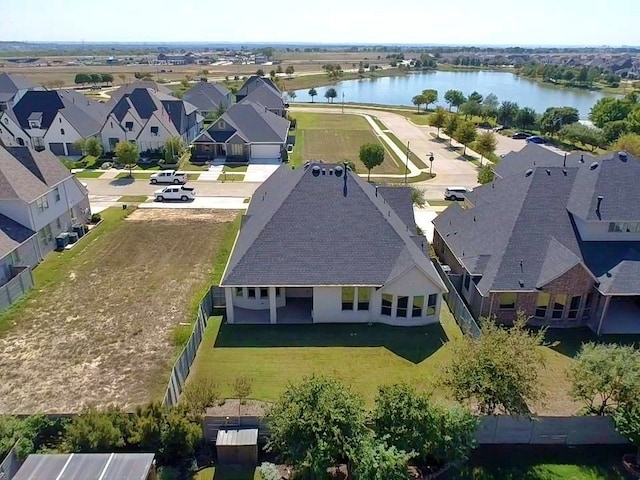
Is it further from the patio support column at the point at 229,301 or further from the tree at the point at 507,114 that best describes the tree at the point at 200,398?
the tree at the point at 507,114

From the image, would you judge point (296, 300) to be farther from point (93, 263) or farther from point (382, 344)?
point (93, 263)

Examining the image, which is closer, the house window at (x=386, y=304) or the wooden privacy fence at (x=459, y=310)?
the wooden privacy fence at (x=459, y=310)

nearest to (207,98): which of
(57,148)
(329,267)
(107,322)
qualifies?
(57,148)

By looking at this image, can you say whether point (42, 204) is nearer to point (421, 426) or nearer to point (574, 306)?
point (421, 426)

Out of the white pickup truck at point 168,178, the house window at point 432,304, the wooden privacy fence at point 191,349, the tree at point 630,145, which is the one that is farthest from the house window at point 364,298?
the tree at point 630,145

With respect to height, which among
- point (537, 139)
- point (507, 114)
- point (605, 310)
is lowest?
point (537, 139)

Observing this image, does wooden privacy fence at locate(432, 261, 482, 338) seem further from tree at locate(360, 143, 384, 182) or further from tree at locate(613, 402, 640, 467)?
tree at locate(360, 143, 384, 182)
